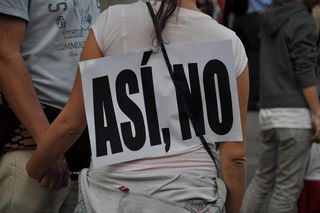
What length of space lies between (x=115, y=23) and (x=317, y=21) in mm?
3516

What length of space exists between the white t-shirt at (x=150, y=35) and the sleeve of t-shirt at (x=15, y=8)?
0.30 meters

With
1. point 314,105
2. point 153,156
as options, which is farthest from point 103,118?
point 314,105

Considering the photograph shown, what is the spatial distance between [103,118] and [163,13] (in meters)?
0.38

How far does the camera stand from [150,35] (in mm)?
2281

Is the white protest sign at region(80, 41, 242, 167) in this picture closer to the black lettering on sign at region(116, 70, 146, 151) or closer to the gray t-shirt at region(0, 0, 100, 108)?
the black lettering on sign at region(116, 70, 146, 151)

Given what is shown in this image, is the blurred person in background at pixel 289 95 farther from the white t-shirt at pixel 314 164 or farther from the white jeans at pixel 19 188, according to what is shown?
the white jeans at pixel 19 188

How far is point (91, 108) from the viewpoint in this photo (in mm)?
2277

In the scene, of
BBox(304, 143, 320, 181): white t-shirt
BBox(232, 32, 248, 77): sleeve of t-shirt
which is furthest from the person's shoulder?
BBox(304, 143, 320, 181): white t-shirt

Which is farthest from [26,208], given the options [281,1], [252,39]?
[252,39]

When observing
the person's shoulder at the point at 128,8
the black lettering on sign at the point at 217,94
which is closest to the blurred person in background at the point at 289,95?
the black lettering on sign at the point at 217,94

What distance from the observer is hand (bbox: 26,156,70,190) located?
96.3 inches

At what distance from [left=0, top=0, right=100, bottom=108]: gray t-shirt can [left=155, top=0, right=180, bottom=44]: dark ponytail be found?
453 mm

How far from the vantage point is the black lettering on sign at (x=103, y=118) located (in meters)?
2.29

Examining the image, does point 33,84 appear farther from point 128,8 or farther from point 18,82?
point 128,8
